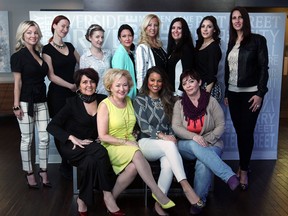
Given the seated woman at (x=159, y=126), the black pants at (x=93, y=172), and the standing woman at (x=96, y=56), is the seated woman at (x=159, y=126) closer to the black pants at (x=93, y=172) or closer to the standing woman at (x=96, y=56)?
the black pants at (x=93, y=172)

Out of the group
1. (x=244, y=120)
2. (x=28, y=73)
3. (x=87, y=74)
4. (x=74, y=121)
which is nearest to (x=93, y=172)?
(x=74, y=121)

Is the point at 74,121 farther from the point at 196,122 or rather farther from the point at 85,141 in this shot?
the point at 196,122

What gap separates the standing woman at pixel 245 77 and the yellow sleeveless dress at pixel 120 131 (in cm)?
116

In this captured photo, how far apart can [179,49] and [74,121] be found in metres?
1.32

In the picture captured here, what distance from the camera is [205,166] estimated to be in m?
3.14

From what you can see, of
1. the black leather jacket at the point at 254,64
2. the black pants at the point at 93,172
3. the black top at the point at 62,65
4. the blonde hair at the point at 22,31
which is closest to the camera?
the black pants at the point at 93,172

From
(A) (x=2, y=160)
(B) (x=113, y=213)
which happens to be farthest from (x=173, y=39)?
(A) (x=2, y=160)

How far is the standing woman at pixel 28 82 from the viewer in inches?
136

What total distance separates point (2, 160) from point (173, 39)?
279cm

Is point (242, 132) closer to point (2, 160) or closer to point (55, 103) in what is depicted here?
point (55, 103)

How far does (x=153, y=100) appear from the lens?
3352 mm

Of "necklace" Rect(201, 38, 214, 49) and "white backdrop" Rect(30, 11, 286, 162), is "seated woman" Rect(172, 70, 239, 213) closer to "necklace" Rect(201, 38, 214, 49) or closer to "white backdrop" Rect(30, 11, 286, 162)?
"necklace" Rect(201, 38, 214, 49)

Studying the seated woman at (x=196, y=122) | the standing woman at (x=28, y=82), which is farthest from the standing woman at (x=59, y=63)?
the seated woman at (x=196, y=122)

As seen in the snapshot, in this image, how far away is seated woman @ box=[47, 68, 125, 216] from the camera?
2947 mm
